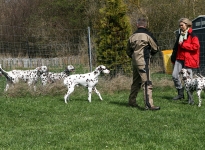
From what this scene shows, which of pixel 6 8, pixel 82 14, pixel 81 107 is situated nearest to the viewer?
pixel 81 107

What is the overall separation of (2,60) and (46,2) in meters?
18.3

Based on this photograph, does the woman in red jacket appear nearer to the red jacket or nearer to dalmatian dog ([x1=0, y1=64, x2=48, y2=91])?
the red jacket

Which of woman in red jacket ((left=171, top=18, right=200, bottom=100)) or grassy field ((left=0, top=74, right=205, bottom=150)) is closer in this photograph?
grassy field ((left=0, top=74, right=205, bottom=150))

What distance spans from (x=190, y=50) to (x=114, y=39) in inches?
207

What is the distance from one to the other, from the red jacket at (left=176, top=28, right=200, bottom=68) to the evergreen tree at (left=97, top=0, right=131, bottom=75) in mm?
4365

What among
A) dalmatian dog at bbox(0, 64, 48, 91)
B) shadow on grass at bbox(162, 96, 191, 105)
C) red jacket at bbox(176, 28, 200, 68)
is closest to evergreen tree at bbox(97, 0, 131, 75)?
dalmatian dog at bbox(0, 64, 48, 91)

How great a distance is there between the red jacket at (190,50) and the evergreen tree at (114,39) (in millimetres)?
4365

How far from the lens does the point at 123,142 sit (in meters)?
6.04

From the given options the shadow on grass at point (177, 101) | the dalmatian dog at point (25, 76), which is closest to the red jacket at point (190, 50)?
the shadow on grass at point (177, 101)

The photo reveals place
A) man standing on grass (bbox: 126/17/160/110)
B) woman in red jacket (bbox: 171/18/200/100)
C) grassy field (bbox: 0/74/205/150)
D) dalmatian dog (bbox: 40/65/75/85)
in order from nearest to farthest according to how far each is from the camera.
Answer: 1. grassy field (bbox: 0/74/205/150)
2. man standing on grass (bbox: 126/17/160/110)
3. woman in red jacket (bbox: 171/18/200/100)
4. dalmatian dog (bbox: 40/65/75/85)

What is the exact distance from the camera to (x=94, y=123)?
24.8 feet

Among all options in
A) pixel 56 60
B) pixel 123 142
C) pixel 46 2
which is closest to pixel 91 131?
pixel 123 142

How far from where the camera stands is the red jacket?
9836 millimetres

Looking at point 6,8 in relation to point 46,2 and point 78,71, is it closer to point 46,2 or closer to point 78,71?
point 46,2
